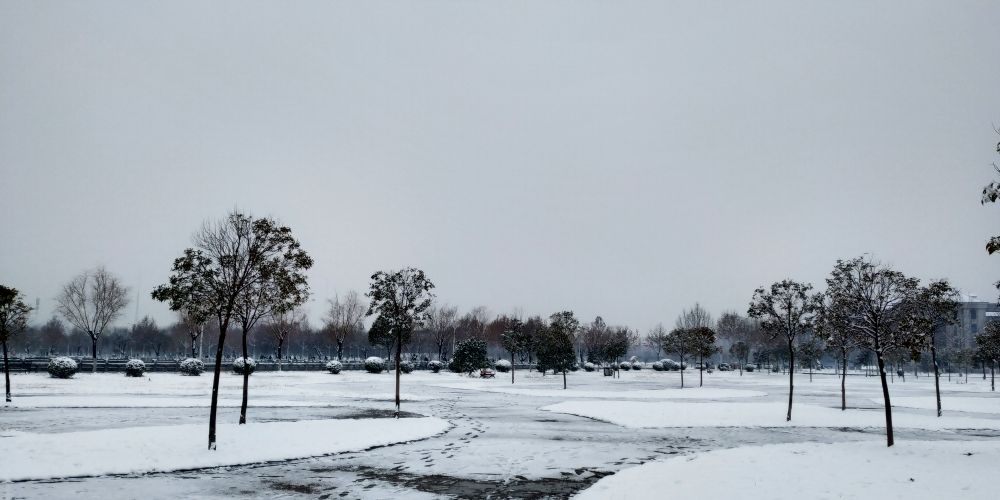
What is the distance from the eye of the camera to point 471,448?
803 inches

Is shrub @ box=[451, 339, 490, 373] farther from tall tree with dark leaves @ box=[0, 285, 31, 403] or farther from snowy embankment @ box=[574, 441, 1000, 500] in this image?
snowy embankment @ box=[574, 441, 1000, 500]

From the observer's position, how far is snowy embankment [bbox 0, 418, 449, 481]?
52.1 feet

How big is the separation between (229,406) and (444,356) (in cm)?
10898

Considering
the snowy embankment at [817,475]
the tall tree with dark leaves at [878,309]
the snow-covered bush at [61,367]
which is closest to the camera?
the snowy embankment at [817,475]

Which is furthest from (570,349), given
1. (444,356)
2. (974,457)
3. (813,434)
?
(444,356)

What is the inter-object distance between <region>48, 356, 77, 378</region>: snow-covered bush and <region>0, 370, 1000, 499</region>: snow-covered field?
18.6m

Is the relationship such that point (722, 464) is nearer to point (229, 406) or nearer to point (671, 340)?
point (229, 406)

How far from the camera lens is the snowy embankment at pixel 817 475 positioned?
12766mm

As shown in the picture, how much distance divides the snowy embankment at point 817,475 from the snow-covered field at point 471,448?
0.24ft

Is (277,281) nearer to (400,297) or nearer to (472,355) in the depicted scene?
(400,297)

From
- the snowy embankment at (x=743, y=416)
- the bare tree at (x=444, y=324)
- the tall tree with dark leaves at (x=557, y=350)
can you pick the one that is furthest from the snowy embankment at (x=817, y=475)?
the bare tree at (x=444, y=324)

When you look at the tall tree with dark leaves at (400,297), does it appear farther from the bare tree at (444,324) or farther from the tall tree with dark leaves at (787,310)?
the bare tree at (444,324)

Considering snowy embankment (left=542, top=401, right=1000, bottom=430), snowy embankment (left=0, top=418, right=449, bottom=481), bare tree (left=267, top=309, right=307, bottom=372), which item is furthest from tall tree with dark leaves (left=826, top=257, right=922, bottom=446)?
bare tree (left=267, top=309, right=307, bottom=372)

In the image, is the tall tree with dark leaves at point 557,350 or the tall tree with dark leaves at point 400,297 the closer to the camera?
the tall tree with dark leaves at point 400,297
